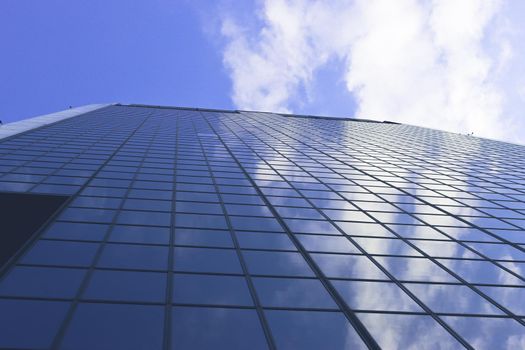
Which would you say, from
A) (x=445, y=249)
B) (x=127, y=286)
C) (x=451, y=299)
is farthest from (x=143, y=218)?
(x=445, y=249)

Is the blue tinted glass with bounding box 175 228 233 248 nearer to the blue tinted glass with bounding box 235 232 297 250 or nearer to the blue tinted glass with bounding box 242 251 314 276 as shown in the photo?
the blue tinted glass with bounding box 235 232 297 250

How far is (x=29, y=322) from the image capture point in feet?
32.3

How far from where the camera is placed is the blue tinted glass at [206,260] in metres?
13.1

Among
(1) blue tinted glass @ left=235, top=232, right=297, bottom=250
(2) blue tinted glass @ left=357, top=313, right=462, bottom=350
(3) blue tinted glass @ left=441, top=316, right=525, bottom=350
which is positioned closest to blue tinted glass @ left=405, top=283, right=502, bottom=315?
(3) blue tinted glass @ left=441, top=316, right=525, bottom=350

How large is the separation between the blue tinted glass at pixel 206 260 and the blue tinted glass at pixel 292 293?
1.00 meters

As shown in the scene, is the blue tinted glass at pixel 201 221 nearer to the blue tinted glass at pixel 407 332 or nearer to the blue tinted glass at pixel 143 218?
the blue tinted glass at pixel 143 218

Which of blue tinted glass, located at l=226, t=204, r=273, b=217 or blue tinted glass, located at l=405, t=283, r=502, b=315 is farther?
blue tinted glass, located at l=226, t=204, r=273, b=217

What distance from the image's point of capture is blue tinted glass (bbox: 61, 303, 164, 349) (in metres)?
9.46

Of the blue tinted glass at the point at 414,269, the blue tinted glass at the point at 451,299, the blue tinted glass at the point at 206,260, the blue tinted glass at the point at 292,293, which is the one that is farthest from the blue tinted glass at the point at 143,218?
the blue tinted glass at the point at 451,299

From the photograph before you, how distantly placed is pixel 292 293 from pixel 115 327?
411 centimetres

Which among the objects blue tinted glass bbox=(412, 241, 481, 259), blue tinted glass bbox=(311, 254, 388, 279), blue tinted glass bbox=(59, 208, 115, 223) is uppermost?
blue tinted glass bbox=(59, 208, 115, 223)

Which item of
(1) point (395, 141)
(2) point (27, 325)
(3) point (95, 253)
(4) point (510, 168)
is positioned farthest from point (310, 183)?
(1) point (395, 141)

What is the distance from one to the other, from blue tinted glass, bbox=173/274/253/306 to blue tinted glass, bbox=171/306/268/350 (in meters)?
0.38

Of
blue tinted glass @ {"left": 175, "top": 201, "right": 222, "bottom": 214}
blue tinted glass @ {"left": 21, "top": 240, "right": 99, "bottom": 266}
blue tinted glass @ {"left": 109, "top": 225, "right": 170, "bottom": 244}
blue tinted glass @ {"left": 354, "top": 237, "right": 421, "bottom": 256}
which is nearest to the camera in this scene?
blue tinted glass @ {"left": 21, "top": 240, "right": 99, "bottom": 266}
